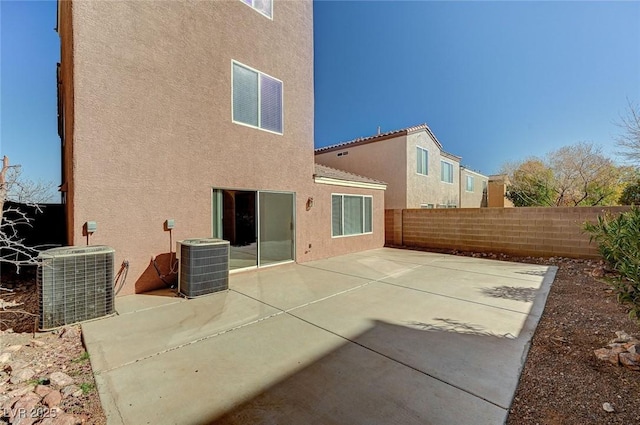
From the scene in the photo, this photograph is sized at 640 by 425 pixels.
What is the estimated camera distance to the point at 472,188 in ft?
78.9

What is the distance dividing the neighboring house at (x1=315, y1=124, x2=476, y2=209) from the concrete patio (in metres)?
9.08

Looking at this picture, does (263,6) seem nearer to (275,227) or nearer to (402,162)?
(275,227)

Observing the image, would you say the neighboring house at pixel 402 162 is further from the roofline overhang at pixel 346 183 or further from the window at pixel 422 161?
the roofline overhang at pixel 346 183

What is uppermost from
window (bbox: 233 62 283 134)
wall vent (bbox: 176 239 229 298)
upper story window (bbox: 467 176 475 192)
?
window (bbox: 233 62 283 134)

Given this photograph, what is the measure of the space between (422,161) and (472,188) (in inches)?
444

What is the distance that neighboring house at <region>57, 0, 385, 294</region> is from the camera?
5043 mm

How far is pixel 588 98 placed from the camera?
472 inches

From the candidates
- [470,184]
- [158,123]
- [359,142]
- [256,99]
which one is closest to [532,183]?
[470,184]

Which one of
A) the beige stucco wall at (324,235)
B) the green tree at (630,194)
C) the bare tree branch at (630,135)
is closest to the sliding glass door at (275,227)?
the beige stucco wall at (324,235)

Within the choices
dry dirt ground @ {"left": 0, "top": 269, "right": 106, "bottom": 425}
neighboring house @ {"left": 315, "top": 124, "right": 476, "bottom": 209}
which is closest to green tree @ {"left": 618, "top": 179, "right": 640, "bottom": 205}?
neighboring house @ {"left": 315, "top": 124, "right": 476, "bottom": 209}

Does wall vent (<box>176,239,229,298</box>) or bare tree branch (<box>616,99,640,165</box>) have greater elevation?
bare tree branch (<box>616,99,640,165</box>)

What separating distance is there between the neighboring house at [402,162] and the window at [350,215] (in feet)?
11.4

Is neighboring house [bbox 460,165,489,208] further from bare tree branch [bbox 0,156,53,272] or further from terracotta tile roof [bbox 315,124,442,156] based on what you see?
bare tree branch [bbox 0,156,53,272]

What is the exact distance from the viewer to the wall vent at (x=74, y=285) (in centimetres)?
385
